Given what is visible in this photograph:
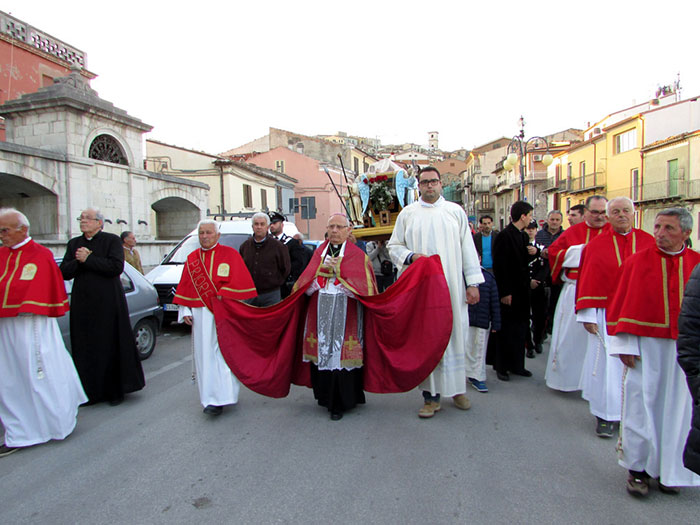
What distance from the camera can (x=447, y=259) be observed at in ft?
15.8

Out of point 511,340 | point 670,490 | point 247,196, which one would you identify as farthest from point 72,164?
point 247,196

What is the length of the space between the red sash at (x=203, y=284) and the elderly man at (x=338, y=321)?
0.99 meters

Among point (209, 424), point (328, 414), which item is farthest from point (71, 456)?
point (328, 414)

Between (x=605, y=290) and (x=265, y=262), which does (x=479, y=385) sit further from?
(x=265, y=262)

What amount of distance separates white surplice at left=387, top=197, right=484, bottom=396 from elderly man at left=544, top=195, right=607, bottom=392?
1.15 metres

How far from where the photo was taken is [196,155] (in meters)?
26.7

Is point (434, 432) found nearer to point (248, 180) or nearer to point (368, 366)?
point (368, 366)

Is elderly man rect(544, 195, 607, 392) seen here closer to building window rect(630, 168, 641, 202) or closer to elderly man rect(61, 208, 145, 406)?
elderly man rect(61, 208, 145, 406)

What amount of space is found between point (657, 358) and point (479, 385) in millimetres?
2596

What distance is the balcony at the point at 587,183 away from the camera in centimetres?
3759

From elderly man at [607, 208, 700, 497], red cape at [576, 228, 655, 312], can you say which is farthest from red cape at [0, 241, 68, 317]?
red cape at [576, 228, 655, 312]

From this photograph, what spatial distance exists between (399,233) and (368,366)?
1.38 metres

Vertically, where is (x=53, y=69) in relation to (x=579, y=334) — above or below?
above

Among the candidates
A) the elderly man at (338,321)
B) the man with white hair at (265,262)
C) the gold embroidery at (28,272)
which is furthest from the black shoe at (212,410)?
the man with white hair at (265,262)
